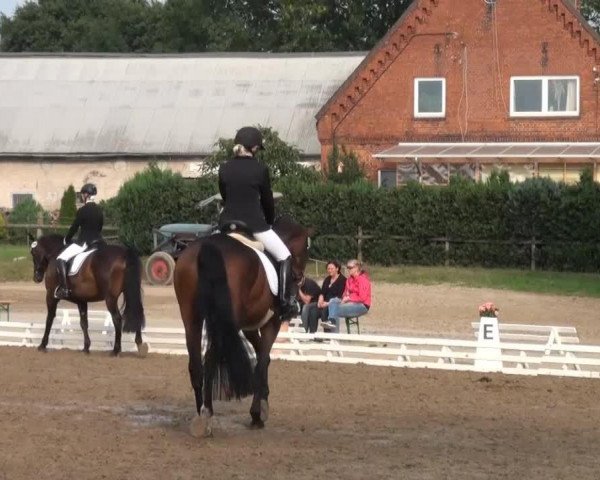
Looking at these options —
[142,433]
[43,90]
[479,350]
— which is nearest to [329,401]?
[142,433]

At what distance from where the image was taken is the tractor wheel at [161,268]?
33.7 metres

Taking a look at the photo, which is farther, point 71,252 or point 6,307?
point 6,307

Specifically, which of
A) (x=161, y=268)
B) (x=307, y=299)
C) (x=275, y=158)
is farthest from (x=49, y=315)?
(x=275, y=158)

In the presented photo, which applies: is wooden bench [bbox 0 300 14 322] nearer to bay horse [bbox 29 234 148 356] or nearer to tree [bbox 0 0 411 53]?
bay horse [bbox 29 234 148 356]

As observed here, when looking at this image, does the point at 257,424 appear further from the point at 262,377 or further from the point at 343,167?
the point at 343,167

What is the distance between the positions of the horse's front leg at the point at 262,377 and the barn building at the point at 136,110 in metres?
37.4

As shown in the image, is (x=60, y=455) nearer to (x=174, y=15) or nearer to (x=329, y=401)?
(x=329, y=401)

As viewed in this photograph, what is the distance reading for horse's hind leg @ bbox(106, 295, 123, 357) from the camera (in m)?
17.8

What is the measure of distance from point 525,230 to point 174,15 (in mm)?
42747

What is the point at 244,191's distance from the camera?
11633mm

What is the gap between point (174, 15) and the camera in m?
75.0

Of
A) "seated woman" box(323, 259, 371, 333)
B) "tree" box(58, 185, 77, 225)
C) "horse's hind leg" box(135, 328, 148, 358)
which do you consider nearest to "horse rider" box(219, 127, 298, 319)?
"horse's hind leg" box(135, 328, 148, 358)

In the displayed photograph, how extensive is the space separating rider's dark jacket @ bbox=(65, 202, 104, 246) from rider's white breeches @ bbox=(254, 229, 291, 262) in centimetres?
640

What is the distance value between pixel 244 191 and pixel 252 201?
0.11m
